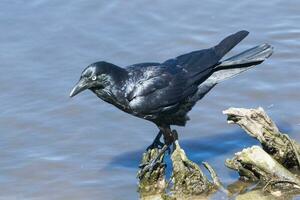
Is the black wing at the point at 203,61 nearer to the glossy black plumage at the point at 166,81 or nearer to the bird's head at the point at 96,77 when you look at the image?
the glossy black plumage at the point at 166,81

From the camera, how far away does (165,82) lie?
7766 millimetres

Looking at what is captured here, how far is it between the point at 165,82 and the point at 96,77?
29.3 inches

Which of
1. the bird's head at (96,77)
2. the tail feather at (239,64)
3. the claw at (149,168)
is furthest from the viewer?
the tail feather at (239,64)

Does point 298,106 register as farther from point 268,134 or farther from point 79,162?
point 79,162

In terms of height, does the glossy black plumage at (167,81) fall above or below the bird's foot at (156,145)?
above

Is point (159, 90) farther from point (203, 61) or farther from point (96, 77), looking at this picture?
point (96, 77)

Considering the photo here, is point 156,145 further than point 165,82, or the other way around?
point 156,145

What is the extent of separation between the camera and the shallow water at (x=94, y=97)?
782 centimetres

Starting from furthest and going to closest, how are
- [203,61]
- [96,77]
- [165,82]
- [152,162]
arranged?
[203,61]
[165,82]
[152,162]
[96,77]

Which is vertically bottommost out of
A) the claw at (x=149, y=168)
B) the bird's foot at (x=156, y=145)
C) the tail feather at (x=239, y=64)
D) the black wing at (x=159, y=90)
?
the claw at (x=149, y=168)

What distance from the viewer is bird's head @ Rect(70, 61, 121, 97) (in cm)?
725

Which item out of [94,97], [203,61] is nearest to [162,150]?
[203,61]

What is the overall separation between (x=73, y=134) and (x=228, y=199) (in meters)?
1.96

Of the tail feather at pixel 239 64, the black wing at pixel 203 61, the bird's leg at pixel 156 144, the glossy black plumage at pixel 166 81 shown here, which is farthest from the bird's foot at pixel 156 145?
the tail feather at pixel 239 64
